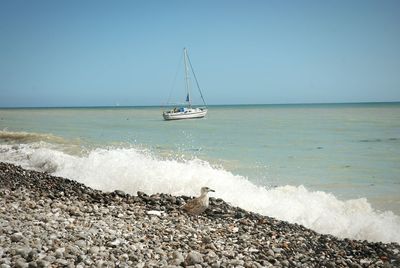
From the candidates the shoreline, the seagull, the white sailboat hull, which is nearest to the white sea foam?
the shoreline

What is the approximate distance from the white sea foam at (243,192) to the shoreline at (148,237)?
1.77 metres

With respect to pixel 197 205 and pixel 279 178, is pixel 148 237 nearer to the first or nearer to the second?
pixel 197 205

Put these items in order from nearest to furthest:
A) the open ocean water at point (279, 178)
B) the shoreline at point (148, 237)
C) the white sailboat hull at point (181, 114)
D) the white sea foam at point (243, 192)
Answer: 1. the shoreline at point (148, 237)
2. the white sea foam at point (243, 192)
3. the open ocean water at point (279, 178)
4. the white sailboat hull at point (181, 114)

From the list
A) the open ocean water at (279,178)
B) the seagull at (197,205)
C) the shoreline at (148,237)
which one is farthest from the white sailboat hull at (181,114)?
the seagull at (197,205)

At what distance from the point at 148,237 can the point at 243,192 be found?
5.94 metres

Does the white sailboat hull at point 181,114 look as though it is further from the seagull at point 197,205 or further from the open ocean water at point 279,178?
the seagull at point 197,205

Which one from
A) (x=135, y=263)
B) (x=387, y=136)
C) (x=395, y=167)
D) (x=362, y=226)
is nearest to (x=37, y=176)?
(x=135, y=263)

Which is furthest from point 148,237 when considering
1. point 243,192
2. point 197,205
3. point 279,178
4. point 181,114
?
point 181,114

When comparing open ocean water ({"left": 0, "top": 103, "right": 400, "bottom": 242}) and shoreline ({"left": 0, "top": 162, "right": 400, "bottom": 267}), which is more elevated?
shoreline ({"left": 0, "top": 162, "right": 400, "bottom": 267})

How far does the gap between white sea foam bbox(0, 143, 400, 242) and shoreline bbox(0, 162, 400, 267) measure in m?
1.77

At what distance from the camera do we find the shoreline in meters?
5.21

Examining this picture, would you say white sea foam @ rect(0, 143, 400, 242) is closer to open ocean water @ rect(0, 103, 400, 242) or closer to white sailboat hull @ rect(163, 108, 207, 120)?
open ocean water @ rect(0, 103, 400, 242)

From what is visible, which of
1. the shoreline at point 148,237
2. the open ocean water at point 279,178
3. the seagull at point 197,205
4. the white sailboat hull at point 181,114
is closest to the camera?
the shoreline at point 148,237

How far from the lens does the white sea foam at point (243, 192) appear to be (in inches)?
368
